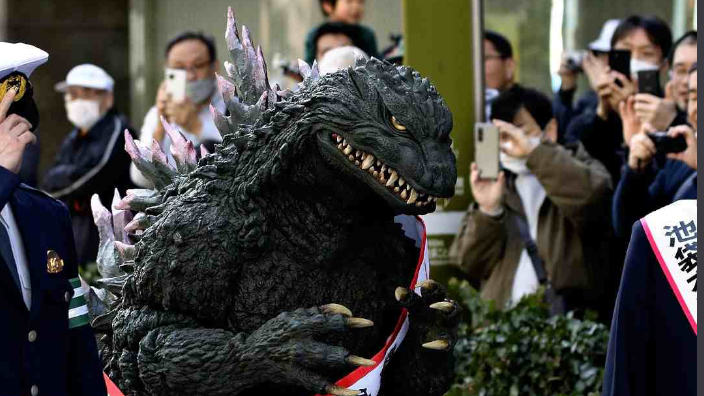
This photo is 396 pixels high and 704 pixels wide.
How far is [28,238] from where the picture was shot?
424 cm

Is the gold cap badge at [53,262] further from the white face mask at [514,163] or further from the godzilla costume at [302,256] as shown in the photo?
the white face mask at [514,163]

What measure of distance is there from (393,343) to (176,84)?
15.9 ft

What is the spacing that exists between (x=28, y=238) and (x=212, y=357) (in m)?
0.72

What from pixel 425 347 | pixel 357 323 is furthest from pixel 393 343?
pixel 357 323

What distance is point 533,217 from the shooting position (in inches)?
309

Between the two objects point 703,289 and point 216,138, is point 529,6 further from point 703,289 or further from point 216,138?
point 703,289

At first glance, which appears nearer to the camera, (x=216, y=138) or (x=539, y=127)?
(x=539, y=127)

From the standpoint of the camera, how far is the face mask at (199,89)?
29.3 feet

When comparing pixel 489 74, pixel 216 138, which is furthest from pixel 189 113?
pixel 489 74

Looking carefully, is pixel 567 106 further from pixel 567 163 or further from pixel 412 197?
pixel 412 197

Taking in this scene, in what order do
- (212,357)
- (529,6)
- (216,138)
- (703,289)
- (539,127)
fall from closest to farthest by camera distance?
(703,289) < (212,357) < (539,127) < (216,138) < (529,6)

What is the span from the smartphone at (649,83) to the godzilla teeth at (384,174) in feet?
13.1

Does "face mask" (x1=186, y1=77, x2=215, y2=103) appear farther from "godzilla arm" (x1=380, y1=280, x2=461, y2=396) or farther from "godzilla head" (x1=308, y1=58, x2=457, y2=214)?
"godzilla head" (x1=308, y1=58, x2=457, y2=214)

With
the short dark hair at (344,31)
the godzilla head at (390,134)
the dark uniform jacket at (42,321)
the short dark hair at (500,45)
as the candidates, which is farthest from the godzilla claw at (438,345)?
the short dark hair at (500,45)
